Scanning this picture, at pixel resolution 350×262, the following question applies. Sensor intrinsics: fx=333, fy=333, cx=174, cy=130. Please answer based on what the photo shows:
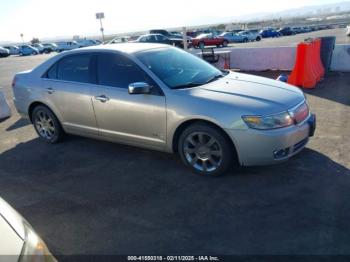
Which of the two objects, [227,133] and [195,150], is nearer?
[227,133]

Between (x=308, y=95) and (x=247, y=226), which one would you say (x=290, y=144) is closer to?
(x=247, y=226)

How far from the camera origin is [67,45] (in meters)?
49.8

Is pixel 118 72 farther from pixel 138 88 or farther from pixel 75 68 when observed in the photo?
pixel 75 68

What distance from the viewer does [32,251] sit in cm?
175

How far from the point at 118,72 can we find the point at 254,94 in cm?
194

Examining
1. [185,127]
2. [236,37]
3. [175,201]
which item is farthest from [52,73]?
[236,37]

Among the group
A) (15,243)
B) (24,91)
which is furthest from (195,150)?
(24,91)

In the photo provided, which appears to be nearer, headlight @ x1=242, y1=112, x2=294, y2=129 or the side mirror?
headlight @ x1=242, y1=112, x2=294, y2=129

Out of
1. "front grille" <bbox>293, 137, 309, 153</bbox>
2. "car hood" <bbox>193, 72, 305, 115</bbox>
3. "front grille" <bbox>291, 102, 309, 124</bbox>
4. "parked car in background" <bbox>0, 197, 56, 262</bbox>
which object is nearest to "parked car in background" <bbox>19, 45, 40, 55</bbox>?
"car hood" <bbox>193, 72, 305, 115</bbox>

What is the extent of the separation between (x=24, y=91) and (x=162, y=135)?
2970 millimetres

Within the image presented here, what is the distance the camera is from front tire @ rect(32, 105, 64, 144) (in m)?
5.68

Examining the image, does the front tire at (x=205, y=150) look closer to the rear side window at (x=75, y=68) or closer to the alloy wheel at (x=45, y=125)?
the rear side window at (x=75, y=68)

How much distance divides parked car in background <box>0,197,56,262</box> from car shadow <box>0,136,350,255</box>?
3.99ft

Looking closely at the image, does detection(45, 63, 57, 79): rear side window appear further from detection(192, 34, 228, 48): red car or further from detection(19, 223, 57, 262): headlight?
detection(192, 34, 228, 48): red car
